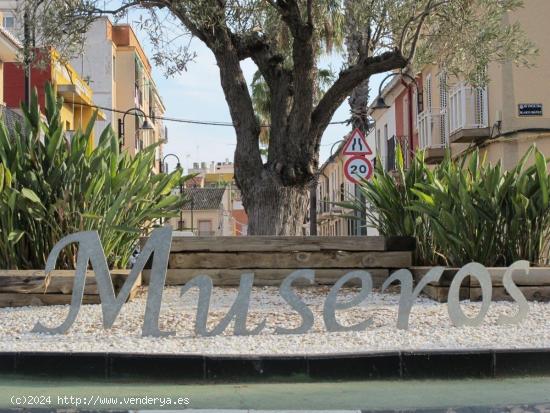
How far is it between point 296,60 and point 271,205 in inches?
76.1

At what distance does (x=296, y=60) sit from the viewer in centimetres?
1066

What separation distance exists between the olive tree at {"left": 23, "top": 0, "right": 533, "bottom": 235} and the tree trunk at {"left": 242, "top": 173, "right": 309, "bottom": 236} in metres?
0.01

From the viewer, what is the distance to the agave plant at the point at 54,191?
25.8ft

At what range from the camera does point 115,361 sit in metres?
5.34

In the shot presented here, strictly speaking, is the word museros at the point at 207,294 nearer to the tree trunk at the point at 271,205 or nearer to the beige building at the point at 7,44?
the tree trunk at the point at 271,205

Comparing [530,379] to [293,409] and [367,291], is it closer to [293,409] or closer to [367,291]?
[367,291]

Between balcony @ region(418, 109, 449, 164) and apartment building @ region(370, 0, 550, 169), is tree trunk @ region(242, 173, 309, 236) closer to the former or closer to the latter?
apartment building @ region(370, 0, 550, 169)

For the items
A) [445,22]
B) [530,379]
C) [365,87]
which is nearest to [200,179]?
[365,87]

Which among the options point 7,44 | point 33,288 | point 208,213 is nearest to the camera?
point 33,288

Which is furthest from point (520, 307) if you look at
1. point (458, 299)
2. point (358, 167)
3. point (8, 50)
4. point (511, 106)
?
point (8, 50)

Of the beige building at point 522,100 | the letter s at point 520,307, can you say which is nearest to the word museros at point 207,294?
the letter s at point 520,307

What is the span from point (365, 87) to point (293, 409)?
1958 cm

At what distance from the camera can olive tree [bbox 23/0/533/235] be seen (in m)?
10.5

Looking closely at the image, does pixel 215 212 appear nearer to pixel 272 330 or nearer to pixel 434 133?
pixel 434 133
